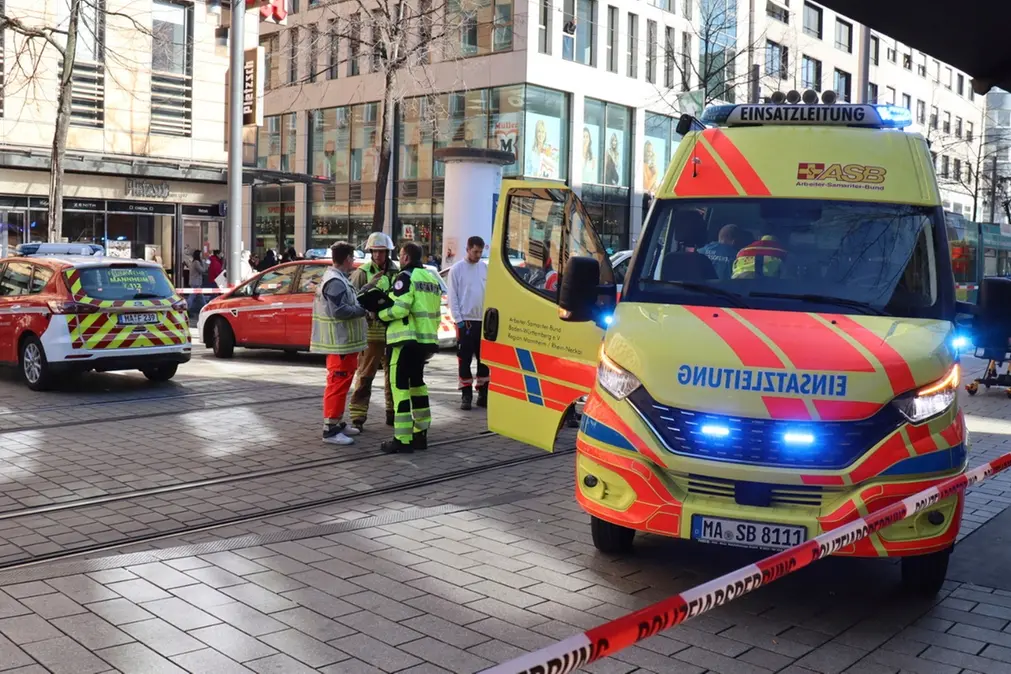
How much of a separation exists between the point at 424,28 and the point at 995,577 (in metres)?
23.1

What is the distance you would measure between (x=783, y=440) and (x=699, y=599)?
1.79 metres

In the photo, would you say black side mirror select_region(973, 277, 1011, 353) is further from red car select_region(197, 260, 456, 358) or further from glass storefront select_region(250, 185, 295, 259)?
glass storefront select_region(250, 185, 295, 259)

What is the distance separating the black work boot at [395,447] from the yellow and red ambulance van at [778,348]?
2.33 m

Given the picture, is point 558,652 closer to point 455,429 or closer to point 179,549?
point 179,549

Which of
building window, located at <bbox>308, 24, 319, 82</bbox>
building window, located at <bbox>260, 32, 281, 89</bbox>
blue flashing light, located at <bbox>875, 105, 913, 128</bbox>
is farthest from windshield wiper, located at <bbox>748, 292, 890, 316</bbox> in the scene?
building window, located at <bbox>260, 32, 281, 89</bbox>

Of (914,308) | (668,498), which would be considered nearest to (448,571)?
(668,498)

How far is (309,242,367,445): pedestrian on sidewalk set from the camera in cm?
907

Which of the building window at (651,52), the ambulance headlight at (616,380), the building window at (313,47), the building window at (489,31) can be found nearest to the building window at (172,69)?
the building window at (313,47)

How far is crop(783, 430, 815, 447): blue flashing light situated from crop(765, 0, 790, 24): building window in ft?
148

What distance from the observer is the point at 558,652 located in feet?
9.23

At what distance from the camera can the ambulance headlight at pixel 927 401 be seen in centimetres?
500

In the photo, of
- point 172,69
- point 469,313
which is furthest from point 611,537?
point 172,69

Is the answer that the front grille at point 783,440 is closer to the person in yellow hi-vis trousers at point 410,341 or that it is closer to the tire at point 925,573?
the tire at point 925,573

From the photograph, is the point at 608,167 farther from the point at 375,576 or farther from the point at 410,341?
the point at 375,576
